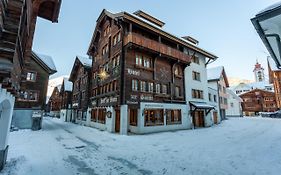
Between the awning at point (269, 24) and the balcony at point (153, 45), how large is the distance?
14.0 metres

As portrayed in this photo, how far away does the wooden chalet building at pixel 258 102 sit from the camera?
58.5 metres

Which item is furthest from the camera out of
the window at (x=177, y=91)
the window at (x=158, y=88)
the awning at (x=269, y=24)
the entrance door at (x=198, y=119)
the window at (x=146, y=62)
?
the entrance door at (x=198, y=119)

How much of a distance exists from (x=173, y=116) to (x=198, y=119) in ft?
21.9

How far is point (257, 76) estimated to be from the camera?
82062mm

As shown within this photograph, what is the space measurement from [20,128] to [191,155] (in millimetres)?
21726

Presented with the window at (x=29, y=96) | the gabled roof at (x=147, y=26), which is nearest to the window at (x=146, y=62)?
the gabled roof at (x=147, y=26)

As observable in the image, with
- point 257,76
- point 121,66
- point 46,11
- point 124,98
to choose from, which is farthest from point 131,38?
point 257,76

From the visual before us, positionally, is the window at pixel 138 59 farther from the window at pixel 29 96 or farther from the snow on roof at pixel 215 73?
the snow on roof at pixel 215 73

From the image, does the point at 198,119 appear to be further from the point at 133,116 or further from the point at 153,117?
the point at 133,116

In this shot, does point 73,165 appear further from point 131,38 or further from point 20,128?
point 20,128

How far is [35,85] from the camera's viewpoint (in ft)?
75.8

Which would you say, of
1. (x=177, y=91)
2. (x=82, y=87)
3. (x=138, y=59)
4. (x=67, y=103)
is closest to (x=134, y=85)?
(x=138, y=59)

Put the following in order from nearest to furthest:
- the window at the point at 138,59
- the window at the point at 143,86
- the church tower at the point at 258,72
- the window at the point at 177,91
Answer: the window at the point at 143,86 → the window at the point at 138,59 → the window at the point at 177,91 → the church tower at the point at 258,72

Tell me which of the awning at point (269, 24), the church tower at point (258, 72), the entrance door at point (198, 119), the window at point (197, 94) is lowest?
the entrance door at point (198, 119)
